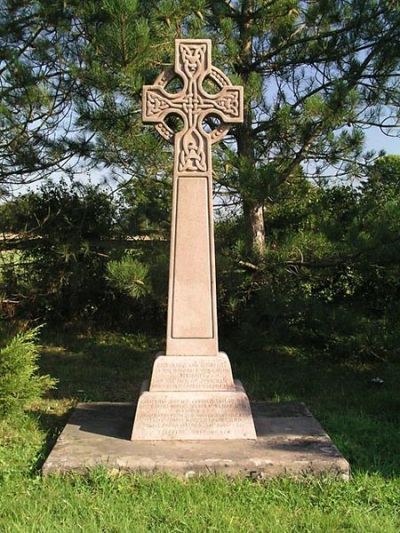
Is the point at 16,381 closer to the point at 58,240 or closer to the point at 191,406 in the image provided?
the point at 191,406

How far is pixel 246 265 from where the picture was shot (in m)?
6.33

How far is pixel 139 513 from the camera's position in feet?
10.2

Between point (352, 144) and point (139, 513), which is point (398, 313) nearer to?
point (352, 144)

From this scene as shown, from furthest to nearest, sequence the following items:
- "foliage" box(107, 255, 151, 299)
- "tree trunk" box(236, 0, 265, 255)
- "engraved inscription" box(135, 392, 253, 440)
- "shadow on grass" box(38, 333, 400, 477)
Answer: "tree trunk" box(236, 0, 265, 255), "foliage" box(107, 255, 151, 299), "shadow on grass" box(38, 333, 400, 477), "engraved inscription" box(135, 392, 253, 440)

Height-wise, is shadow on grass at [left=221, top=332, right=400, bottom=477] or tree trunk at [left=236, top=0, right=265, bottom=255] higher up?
tree trunk at [left=236, top=0, right=265, bottom=255]

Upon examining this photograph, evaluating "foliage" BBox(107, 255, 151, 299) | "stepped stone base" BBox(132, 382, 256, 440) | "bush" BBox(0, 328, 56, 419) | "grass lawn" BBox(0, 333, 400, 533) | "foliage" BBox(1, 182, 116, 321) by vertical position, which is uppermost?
"foliage" BBox(1, 182, 116, 321)

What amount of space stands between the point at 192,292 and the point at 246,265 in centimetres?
211

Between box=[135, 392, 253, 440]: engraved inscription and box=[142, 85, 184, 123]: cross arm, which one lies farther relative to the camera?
box=[142, 85, 184, 123]: cross arm

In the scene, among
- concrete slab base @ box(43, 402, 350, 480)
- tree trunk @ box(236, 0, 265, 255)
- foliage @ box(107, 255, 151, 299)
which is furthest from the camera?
tree trunk @ box(236, 0, 265, 255)

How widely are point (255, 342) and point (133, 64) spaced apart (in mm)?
3043

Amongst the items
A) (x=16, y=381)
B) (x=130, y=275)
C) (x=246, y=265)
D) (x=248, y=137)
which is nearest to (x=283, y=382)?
(x=246, y=265)

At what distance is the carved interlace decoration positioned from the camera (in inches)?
174

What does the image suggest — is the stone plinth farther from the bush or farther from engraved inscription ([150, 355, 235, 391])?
the bush

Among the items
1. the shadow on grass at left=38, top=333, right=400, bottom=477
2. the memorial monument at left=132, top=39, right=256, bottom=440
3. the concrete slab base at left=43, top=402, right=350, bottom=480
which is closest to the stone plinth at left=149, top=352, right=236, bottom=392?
the memorial monument at left=132, top=39, right=256, bottom=440
